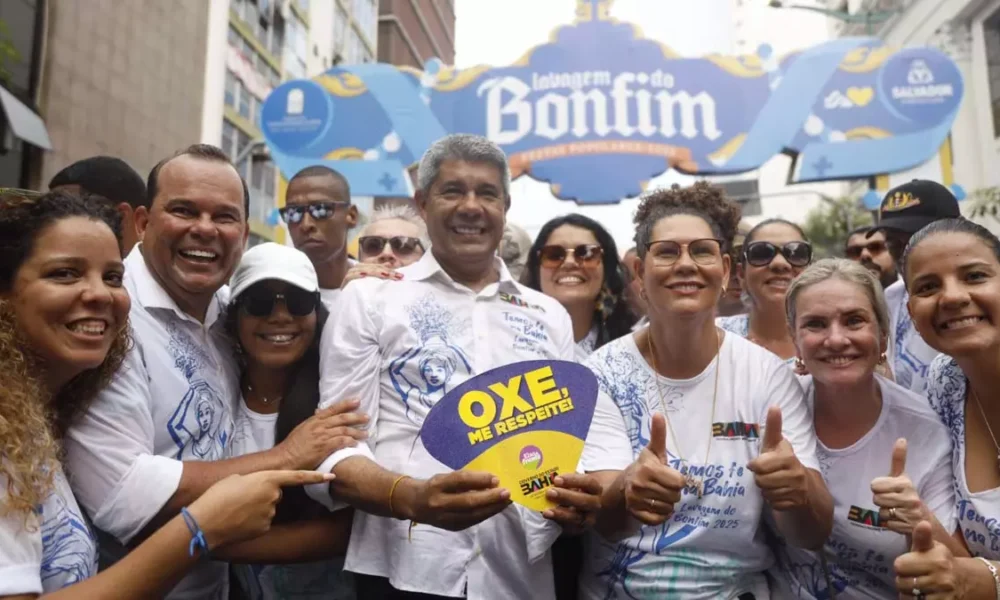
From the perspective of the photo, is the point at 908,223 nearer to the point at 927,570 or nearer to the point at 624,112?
the point at 927,570

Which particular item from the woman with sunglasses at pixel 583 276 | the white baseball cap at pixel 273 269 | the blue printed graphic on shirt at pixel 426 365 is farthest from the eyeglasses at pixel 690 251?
the white baseball cap at pixel 273 269

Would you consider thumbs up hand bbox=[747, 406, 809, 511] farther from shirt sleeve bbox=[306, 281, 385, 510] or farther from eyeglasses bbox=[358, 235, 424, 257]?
eyeglasses bbox=[358, 235, 424, 257]

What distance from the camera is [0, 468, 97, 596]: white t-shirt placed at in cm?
154

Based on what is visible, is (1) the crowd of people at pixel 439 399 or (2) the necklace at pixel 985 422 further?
(2) the necklace at pixel 985 422

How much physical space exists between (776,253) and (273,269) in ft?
8.00

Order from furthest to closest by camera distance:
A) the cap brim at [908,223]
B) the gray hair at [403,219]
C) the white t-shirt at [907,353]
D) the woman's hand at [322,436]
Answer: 1. the gray hair at [403,219]
2. the cap brim at [908,223]
3. the white t-shirt at [907,353]
4. the woman's hand at [322,436]

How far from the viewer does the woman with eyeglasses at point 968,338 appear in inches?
85.3

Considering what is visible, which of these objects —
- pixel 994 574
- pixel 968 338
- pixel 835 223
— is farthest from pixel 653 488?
pixel 835 223

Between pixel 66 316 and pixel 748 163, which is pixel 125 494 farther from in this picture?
pixel 748 163

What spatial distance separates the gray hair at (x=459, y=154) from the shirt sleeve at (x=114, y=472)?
4.15 feet

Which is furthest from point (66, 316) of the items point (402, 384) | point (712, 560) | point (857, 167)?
point (857, 167)

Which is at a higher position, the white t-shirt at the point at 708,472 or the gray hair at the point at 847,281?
the gray hair at the point at 847,281

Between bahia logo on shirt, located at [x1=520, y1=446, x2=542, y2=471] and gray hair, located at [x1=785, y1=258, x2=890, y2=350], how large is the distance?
1.11 meters

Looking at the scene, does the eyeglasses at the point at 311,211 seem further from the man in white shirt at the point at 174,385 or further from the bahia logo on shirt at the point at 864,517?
the bahia logo on shirt at the point at 864,517
